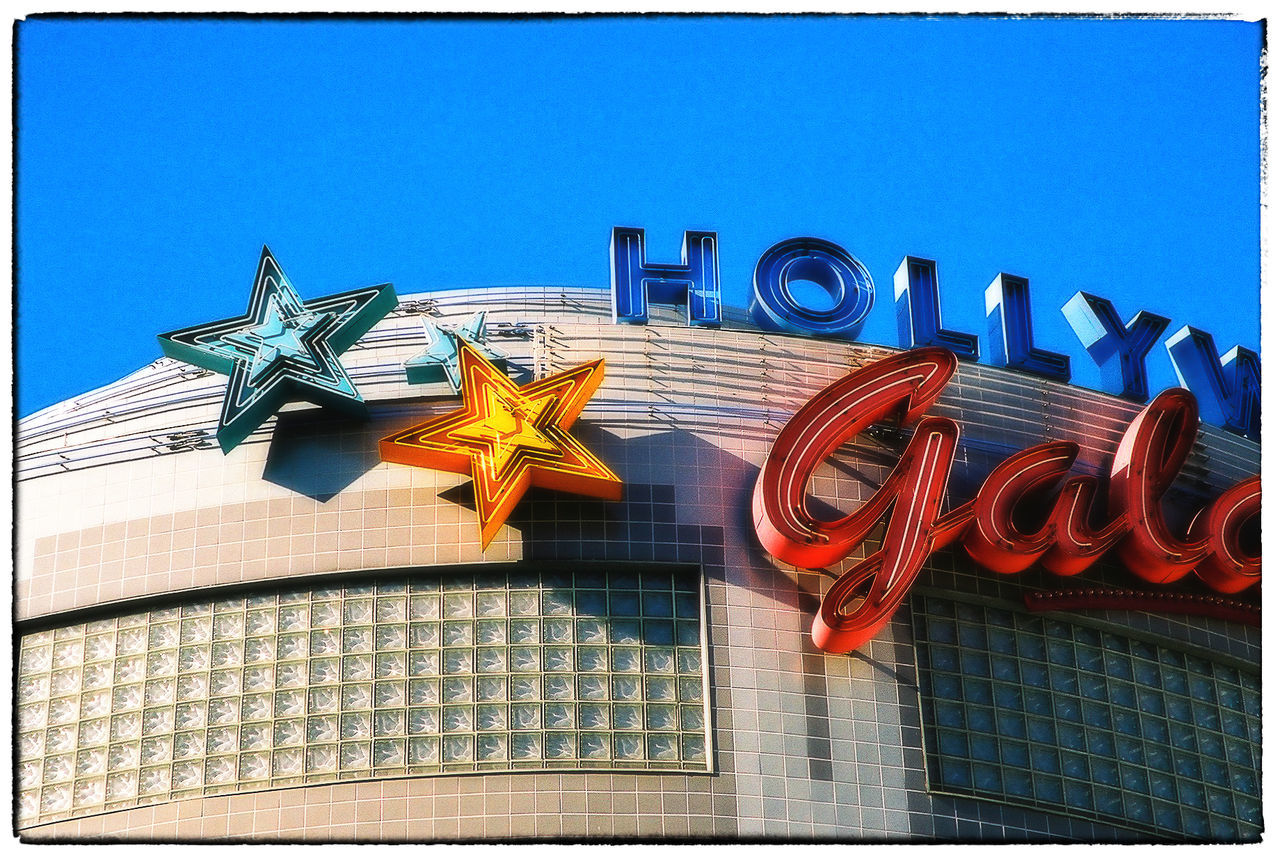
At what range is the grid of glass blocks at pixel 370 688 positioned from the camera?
30.4 meters

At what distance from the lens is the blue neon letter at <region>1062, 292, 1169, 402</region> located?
3584 centimetres

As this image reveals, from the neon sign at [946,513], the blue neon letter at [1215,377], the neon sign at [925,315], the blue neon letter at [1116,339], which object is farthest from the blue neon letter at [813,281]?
the blue neon letter at [1215,377]

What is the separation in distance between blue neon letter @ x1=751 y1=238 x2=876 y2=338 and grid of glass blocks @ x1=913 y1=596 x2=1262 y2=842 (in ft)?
18.8

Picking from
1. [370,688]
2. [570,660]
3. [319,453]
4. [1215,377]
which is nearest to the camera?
[370,688]

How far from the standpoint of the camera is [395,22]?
3053 cm

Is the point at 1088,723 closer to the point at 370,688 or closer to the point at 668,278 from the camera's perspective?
the point at 668,278

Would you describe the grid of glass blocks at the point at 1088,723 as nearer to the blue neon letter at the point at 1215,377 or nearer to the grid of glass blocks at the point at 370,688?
the grid of glass blocks at the point at 370,688

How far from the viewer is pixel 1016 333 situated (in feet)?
118

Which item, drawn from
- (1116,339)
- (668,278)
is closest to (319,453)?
(668,278)

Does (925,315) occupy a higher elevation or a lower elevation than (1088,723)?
higher

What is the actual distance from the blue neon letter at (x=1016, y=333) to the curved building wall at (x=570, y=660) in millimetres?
1709

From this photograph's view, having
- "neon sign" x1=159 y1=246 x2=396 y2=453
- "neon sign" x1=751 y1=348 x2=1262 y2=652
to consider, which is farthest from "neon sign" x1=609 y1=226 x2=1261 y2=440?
"neon sign" x1=159 y1=246 x2=396 y2=453

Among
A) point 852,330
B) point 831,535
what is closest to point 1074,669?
point 831,535

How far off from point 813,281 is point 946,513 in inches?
239
